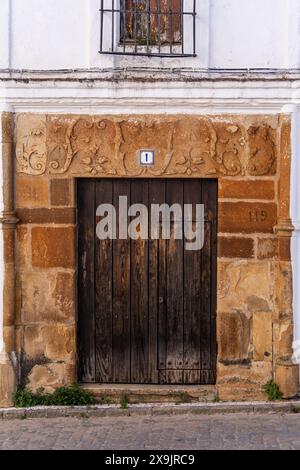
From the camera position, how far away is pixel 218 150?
9234 millimetres

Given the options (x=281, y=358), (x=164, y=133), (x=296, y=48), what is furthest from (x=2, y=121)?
(x=281, y=358)

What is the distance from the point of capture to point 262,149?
921 centimetres

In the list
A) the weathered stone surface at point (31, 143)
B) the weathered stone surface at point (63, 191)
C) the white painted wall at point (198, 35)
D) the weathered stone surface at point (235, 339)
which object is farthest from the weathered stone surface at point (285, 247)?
the weathered stone surface at point (31, 143)

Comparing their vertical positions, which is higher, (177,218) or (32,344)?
(177,218)

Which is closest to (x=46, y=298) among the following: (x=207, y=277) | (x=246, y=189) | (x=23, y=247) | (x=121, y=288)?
(x=23, y=247)

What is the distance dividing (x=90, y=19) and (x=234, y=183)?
6.56 ft

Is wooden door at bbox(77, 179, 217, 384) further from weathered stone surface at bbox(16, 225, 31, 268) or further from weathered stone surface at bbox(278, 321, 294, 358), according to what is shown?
weathered stone surface at bbox(278, 321, 294, 358)

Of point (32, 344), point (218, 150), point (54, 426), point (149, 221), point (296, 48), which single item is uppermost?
point (296, 48)

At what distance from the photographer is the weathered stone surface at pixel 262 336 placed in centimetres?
929

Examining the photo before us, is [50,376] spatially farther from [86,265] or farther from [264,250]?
[264,250]

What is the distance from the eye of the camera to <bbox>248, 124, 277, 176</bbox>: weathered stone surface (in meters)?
9.20

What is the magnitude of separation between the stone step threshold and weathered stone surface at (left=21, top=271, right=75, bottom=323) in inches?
29.2

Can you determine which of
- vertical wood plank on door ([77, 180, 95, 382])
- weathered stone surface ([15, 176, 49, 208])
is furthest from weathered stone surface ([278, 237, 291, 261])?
weathered stone surface ([15, 176, 49, 208])

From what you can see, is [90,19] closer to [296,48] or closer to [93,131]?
Result: [93,131]
